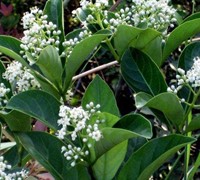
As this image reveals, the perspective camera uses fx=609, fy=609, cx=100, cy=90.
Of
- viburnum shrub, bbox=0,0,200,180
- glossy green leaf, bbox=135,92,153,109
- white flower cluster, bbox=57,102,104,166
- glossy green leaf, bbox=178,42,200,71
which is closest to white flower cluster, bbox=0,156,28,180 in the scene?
viburnum shrub, bbox=0,0,200,180

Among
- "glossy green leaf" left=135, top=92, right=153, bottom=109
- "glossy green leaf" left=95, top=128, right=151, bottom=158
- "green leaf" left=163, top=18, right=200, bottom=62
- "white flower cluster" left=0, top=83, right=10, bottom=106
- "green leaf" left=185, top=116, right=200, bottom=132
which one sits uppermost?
"green leaf" left=163, top=18, right=200, bottom=62

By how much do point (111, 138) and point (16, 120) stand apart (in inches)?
8.9

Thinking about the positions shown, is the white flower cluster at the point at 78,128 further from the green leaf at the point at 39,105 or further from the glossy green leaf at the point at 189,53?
the glossy green leaf at the point at 189,53

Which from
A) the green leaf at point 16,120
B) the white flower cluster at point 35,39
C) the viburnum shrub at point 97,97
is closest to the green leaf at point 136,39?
the viburnum shrub at point 97,97

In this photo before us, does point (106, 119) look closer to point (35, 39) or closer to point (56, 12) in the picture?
point (35, 39)

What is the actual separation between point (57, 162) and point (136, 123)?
180 millimetres

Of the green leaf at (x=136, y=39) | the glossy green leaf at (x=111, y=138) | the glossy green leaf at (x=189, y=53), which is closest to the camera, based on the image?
the glossy green leaf at (x=111, y=138)

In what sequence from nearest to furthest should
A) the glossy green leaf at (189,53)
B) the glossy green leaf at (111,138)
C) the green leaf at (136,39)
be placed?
the glossy green leaf at (111,138) < the green leaf at (136,39) < the glossy green leaf at (189,53)

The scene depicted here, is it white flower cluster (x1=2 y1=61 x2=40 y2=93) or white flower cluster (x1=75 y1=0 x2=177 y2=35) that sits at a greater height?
white flower cluster (x1=75 y1=0 x2=177 y2=35)

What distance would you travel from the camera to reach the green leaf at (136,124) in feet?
3.06

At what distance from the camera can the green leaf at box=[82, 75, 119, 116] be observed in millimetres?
1060

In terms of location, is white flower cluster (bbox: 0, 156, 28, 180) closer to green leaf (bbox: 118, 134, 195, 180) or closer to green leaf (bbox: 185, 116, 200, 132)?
green leaf (bbox: 118, 134, 195, 180)

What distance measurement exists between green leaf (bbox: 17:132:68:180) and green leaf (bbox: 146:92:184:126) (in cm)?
18

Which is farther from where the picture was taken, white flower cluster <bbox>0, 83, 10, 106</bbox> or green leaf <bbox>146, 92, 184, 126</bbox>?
white flower cluster <bbox>0, 83, 10, 106</bbox>
